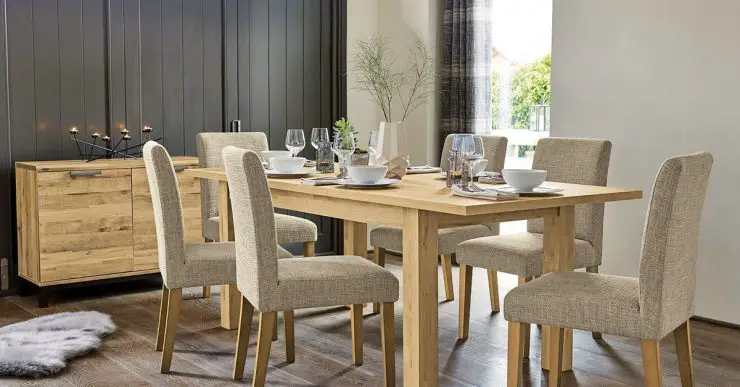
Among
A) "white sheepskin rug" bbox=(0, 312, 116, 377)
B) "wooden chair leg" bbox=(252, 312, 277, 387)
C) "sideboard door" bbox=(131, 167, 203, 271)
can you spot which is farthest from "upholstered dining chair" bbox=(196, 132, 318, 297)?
"wooden chair leg" bbox=(252, 312, 277, 387)

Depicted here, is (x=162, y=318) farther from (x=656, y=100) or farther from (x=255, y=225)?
(x=656, y=100)

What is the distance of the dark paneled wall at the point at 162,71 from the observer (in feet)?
15.8

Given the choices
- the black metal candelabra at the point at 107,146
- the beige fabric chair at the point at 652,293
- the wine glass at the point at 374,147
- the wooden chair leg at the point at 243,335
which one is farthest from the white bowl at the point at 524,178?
the black metal candelabra at the point at 107,146

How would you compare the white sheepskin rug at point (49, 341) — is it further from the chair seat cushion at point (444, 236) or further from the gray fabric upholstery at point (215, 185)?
the chair seat cushion at point (444, 236)

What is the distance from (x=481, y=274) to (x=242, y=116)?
1.84 meters

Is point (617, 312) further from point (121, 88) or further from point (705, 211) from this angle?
point (121, 88)

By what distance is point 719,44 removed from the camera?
165 inches

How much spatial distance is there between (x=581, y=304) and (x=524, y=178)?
19.3 inches

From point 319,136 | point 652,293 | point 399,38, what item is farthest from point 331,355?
point 399,38

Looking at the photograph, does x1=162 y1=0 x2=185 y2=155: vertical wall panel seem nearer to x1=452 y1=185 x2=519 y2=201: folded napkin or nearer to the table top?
the table top

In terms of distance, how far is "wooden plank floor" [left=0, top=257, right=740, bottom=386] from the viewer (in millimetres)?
3398

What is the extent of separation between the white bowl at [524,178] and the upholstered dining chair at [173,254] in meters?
1.16

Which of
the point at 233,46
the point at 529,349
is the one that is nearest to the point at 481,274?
the point at 529,349

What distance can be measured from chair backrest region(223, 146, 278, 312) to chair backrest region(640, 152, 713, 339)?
3.79 ft
